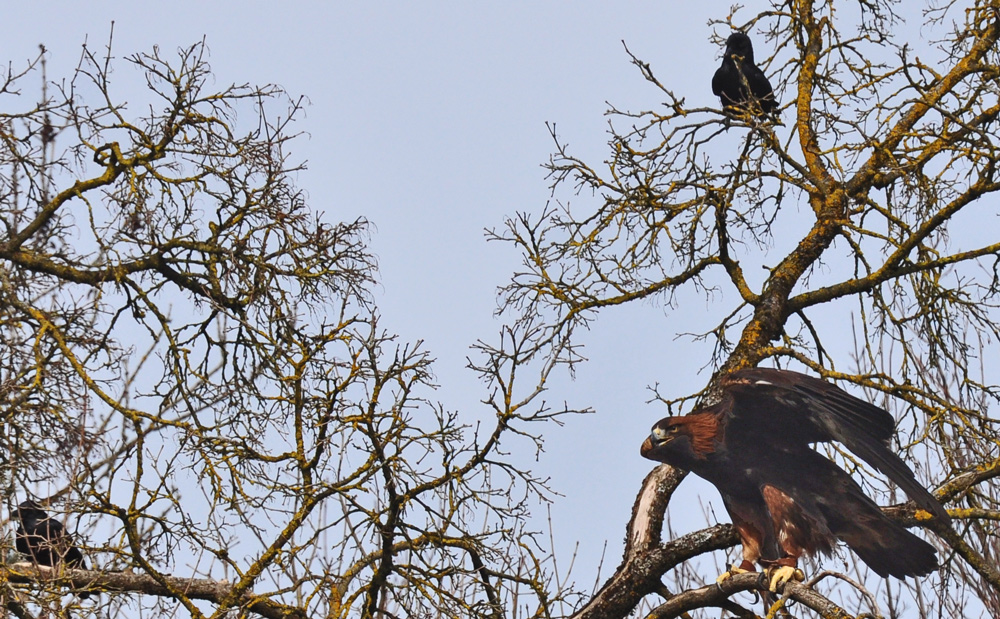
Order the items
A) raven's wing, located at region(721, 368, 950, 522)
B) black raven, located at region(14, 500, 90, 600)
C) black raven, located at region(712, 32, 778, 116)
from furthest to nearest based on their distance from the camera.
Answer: black raven, located at region(712, 32, 778, 116)
black raven, located at region(14, 500, 90, 600)
raven's wing, located at region(721, 368, 950, 522)

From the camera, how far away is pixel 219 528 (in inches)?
203

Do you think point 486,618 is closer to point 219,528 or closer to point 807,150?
point 219,528

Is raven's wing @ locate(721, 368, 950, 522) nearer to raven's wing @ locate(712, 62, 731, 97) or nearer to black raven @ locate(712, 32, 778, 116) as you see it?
black raven @ locate(712, 32, 778, 116)

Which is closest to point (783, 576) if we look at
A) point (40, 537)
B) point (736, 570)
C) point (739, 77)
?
point (736, 570)

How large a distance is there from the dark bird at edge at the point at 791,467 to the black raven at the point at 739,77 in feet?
10.3

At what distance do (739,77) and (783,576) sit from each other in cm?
398

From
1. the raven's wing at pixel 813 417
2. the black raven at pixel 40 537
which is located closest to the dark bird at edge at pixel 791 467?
the raven's wing at pixel 813 417

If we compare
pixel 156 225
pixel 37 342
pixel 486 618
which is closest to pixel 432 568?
pixel 486 618

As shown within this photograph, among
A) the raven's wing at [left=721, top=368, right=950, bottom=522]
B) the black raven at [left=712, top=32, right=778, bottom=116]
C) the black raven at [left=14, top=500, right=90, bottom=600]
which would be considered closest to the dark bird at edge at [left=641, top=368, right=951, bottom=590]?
the raven's wing at [left=721, top=368, right=950, bottom=522]

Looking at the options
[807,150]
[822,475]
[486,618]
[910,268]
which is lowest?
[486,618]

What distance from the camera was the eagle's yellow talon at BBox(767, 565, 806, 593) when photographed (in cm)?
507

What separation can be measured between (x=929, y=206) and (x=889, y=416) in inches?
102

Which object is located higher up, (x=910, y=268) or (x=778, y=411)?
(x=910, y=268)

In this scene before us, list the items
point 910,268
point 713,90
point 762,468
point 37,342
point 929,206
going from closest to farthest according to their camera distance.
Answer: point 762,468
point 37,342
point 910,268
point 929,206
point 713,90
